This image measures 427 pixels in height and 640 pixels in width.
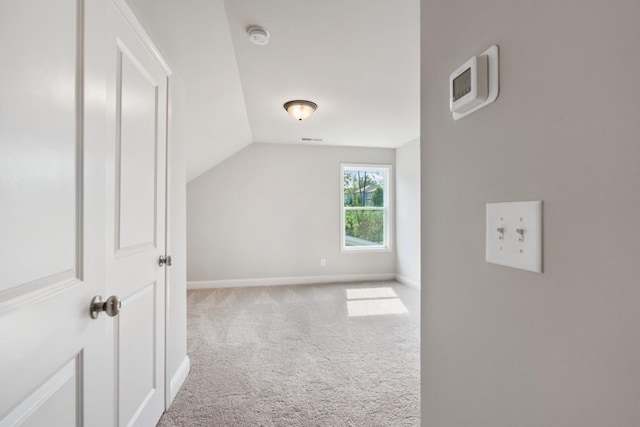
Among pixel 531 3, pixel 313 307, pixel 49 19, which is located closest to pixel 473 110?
pixel 531 3

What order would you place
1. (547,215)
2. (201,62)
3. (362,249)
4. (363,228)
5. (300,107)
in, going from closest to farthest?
(547,215) → (201,62) → (300,107) → (362,249) → (363,228)

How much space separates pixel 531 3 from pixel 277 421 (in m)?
2.05

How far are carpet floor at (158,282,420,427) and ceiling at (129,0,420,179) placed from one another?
5.79 feet

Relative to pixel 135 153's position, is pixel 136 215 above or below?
below

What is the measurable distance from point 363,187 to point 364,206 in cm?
33

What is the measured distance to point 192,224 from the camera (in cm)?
470

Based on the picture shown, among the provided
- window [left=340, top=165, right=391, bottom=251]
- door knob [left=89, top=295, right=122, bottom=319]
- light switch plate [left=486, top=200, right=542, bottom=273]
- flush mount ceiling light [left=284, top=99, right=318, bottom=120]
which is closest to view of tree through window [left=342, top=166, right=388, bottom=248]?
window [left=340, top=165, right=391, bottom=251]

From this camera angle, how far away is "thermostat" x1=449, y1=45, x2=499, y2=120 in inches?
25.7

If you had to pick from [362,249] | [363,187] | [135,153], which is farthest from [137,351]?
[363,187]

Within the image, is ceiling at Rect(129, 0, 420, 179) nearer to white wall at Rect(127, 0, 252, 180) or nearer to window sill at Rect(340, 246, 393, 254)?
white wall at Rect(127, 0, 252, 180)

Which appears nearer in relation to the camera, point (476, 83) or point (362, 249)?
point (476, 83)

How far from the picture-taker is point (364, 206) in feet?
17.4

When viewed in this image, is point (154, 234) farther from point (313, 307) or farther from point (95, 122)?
point (313, 307)

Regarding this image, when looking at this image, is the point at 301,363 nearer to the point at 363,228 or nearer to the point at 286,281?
the point at 286,281
